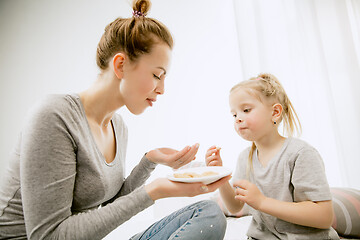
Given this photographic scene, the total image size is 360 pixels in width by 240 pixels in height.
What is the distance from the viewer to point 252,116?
41.8 inches

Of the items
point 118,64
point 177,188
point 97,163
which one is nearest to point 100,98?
point 118,64

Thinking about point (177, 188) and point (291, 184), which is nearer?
point (177, 188)

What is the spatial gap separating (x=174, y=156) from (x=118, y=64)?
0.48m

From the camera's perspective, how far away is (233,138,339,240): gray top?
35.1 inches

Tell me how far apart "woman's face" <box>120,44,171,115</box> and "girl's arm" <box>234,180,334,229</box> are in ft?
1.85

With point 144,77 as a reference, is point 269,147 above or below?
below

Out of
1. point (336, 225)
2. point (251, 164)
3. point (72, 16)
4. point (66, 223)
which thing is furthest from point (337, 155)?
point (72, 16)

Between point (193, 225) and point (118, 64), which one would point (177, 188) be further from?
point (118, 64)

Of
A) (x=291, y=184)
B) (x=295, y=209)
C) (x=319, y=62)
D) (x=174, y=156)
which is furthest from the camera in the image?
(x=319, y=62)

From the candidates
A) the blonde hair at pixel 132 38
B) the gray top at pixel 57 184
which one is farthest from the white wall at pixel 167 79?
the gray top at pixel 57 184

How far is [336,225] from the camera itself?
1209 mm

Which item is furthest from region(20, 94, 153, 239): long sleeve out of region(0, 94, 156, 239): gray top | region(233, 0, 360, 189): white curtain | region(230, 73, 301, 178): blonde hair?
region(233, 0, 360, 189): white curtain

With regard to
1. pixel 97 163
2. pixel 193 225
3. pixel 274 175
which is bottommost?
pixel 193 225

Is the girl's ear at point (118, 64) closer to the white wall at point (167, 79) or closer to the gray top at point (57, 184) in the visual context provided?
the gray top at point (57, 184)
